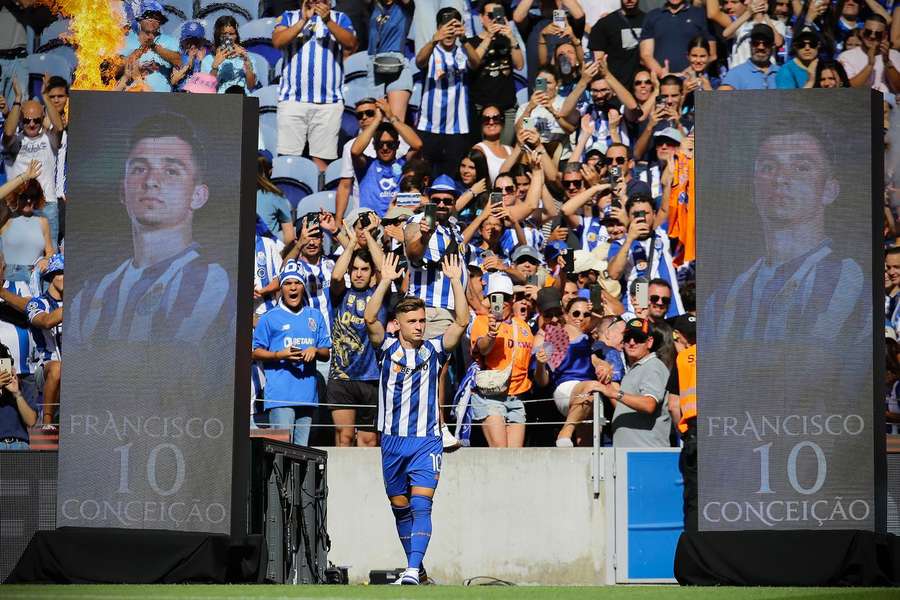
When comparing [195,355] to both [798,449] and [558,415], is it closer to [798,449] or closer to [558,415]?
[798,449]

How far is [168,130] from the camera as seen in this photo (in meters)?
8.93

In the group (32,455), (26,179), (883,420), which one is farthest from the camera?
(26,179)

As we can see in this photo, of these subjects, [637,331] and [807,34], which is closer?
[637,331]

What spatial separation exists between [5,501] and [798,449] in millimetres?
5232

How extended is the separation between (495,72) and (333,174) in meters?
2.25

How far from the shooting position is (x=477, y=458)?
42.9 feet

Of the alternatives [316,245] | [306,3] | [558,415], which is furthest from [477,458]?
[306,3]

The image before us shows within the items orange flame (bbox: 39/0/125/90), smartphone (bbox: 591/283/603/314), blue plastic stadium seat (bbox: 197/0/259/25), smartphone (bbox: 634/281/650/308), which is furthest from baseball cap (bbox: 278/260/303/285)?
blue plastic stadium seat (bbox: 197/0/259/25)

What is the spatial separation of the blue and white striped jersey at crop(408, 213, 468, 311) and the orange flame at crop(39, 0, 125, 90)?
535cm

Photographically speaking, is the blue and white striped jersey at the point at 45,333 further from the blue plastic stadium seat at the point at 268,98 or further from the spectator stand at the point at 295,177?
the blue plastic stadium seat at the point at 268,98

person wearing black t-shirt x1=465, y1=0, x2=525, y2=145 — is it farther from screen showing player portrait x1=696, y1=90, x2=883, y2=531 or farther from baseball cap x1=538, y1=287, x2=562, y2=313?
screen showing player portrait x1=696, y1=90, x2=883, y2=531

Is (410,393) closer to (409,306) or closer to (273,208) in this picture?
(409,306)

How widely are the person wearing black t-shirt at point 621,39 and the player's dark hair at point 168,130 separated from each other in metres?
7.78

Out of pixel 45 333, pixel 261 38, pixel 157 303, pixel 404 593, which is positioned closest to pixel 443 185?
pixel 261 38
